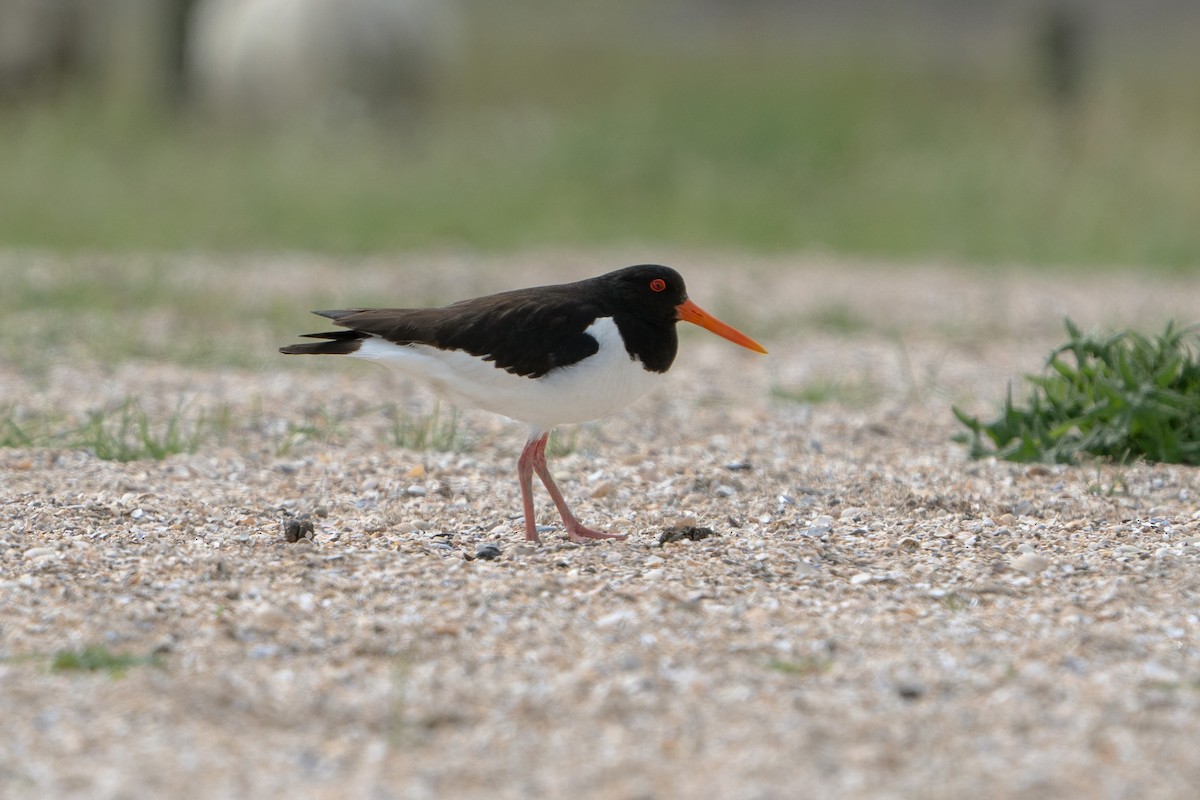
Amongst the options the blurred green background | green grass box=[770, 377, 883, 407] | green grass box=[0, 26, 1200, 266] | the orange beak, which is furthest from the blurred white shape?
the orange beak

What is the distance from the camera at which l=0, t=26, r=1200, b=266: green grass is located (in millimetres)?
11219

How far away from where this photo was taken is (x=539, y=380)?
4.09 meters

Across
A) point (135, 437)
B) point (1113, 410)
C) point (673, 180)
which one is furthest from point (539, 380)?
Result: point (673, 180)

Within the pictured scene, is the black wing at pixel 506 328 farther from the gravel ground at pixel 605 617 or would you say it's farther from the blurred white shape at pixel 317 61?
the blurred white shape at pixel 317 61

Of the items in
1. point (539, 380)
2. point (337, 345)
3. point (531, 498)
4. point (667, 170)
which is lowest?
point (531, 498)

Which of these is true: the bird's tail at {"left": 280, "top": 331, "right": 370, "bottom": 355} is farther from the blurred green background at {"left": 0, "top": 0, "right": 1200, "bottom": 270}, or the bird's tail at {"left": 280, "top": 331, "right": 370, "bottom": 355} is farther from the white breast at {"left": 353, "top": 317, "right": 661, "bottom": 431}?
the blurred green background at {"left": 0, "top": 0, "right": 1200, "bottom": 270}

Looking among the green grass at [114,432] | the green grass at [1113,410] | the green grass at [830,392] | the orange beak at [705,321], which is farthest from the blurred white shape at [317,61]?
the orange beak at [705,321]

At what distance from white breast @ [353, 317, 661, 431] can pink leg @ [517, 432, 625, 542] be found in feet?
0.38

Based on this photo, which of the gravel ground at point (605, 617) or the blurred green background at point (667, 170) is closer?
the gravel ground at point (605, 617)

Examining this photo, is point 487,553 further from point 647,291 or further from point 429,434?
point 429,434

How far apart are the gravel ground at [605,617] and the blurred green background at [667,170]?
5.49 m

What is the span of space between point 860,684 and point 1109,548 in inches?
50.7

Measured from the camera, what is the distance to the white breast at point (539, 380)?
4.09m

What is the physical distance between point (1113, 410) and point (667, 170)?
8579mm
